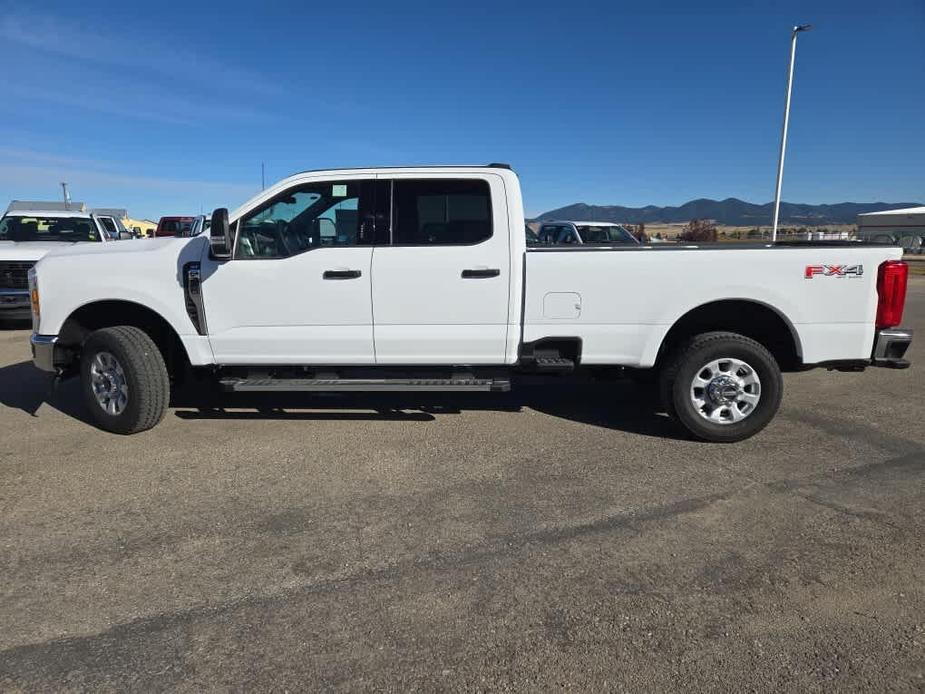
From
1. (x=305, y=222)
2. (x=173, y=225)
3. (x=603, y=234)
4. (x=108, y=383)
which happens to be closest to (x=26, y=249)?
(x=108, y=383)

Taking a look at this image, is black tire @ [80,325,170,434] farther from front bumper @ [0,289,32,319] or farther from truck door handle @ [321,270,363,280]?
front bumper @ [0,289,32,319]

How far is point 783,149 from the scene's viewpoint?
21.9 meters

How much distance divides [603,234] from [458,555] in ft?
45.4

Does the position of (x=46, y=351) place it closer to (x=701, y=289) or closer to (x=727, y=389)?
Answer: (x=701, y=289)

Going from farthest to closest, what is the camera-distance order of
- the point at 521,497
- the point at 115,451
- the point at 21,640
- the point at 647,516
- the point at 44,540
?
1. the point at 115,451
2. the point at 521,497
3. the point at 647,516
4. the point at 44,540
5. the point at 21,640

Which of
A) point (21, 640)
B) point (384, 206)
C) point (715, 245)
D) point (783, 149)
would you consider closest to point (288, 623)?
point (21, 640)

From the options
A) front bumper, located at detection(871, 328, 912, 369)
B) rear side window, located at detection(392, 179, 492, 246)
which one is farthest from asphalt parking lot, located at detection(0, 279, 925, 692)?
rear side window, located at detection(392, 179, 492, 246)

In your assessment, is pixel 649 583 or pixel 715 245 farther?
pixel 715 245

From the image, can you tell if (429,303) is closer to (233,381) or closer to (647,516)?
(233,381)

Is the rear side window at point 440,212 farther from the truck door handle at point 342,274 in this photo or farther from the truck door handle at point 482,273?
the truck door handle at point 342,274

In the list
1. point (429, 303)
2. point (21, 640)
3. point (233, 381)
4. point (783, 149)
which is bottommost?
point (21, 640)

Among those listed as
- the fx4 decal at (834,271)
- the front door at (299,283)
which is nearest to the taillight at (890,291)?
the fx4 decal at (834,271)

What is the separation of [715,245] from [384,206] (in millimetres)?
2619

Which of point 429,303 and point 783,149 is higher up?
point 783,149
